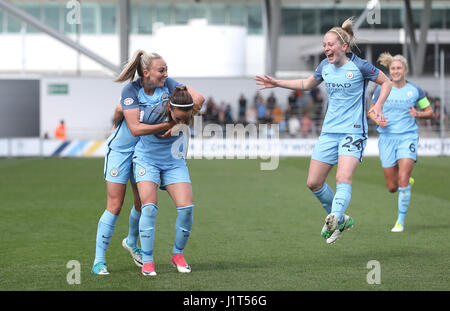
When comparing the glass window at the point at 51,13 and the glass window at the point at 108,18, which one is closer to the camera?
the glass window at the point at 108,18

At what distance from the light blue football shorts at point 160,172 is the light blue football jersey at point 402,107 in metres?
4.42

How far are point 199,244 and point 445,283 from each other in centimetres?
336

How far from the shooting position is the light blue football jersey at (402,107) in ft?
33.9

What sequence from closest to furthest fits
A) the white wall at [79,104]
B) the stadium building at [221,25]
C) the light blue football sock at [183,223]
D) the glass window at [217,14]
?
the light blue football sock at [183,223] → the white wall at [79,104] → the stadium building at [221,25] → the glass window at [217,14]

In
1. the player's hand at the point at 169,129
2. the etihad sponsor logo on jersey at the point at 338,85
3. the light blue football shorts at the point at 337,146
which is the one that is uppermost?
the etihad sponsor logo on jersey at the point at 338,85

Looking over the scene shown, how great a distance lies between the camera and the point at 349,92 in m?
7.74

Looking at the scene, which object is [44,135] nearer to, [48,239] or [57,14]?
[57,14]

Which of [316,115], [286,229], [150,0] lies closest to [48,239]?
[286,229]

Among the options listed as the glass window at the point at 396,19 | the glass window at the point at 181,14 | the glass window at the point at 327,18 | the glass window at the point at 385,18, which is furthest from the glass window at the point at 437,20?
the glass window at the point at 181,14

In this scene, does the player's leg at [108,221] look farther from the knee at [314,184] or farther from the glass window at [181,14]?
the glass window at [181,14]

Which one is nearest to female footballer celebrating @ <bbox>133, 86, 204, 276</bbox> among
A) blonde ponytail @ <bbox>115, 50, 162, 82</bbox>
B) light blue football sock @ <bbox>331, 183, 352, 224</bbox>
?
blonde ponytail @ <bbox>115, 50, 162, 82</bbox>

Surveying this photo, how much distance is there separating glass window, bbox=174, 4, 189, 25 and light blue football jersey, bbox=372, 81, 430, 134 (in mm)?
42813

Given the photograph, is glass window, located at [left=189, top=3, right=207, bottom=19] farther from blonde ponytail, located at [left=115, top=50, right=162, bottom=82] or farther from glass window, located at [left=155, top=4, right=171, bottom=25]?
blonde ponytail, located at [left=115, top=50, right=162, bottom=82]

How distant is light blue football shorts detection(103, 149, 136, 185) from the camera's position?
6.88 meters
